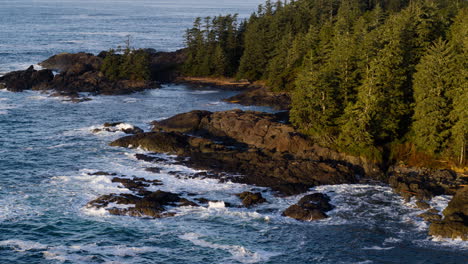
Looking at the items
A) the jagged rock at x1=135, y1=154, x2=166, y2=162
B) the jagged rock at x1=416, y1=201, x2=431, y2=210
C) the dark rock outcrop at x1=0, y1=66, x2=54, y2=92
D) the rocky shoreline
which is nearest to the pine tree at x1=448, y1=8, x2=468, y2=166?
the rocky shoreline

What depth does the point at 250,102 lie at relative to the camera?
95.6 m

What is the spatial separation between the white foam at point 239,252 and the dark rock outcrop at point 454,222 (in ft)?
47.2

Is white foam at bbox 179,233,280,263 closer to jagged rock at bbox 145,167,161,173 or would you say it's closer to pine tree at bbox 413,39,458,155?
jagged rock at bbox 145,167,161,173

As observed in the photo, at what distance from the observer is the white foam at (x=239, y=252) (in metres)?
40.3

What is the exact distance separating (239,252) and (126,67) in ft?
263

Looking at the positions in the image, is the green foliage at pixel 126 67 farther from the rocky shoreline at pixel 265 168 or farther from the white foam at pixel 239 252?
the white foam at pixel 239 252

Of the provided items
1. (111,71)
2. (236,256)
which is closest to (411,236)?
(236,256)

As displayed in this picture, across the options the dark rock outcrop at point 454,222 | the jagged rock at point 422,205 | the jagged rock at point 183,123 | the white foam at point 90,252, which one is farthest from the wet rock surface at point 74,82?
the dark rock outcrop at point 454,222

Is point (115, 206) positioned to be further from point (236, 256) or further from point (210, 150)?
point (210, 150)

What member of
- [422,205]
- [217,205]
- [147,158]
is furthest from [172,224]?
[422,205]

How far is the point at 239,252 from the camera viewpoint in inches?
1628

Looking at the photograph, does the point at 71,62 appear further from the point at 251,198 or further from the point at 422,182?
the point at 422,182

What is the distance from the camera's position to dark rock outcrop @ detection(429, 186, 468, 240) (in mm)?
43750

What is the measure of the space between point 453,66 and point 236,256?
37369 millimetres
